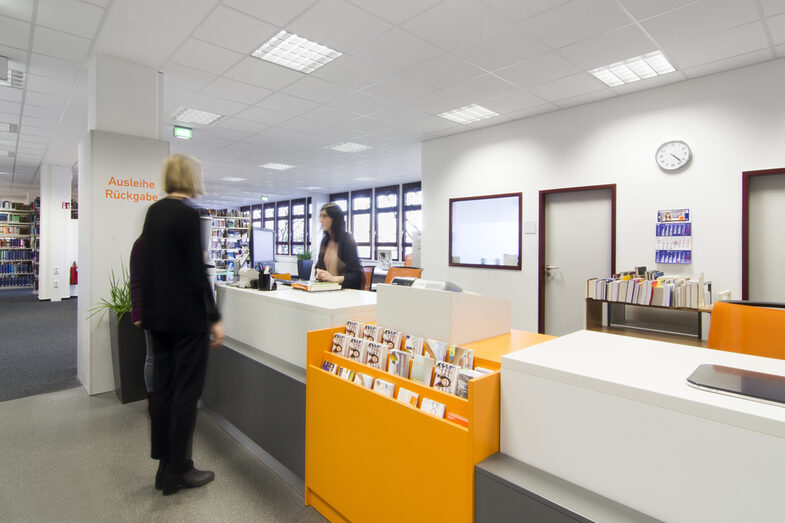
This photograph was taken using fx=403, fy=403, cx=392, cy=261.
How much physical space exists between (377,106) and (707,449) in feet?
14.7

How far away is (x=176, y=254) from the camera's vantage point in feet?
5.96

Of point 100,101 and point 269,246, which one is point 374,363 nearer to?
point 269,246

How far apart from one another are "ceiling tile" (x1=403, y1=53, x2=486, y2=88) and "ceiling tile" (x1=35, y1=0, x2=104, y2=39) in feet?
7.89

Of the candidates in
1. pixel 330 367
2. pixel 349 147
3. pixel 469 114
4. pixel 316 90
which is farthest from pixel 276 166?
pixel 330 367

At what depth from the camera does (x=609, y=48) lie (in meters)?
3.30

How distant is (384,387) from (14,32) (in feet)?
12.8

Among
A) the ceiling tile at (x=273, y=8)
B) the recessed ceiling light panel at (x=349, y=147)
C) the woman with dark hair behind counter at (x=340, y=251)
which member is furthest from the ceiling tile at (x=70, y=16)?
the recessed ceiling light panel at (x=349, y=147)

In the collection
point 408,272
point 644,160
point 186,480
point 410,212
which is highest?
point 410,212

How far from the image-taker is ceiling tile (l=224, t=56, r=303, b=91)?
3600 mm

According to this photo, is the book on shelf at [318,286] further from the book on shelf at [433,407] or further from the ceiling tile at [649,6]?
the ceiling tile at [649,6]

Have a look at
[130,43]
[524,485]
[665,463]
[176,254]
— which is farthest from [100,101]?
[665,463]

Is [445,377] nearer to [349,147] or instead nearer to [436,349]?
[436,349]

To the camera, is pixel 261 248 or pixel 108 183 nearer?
pixel 261 248

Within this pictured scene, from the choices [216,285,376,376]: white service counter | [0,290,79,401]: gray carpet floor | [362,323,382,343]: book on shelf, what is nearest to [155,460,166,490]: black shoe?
[216,285,376,376]: white service counter
